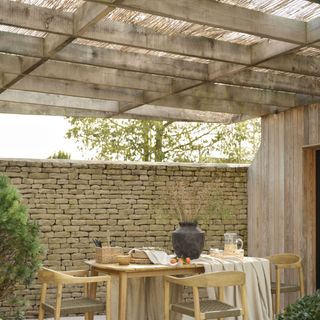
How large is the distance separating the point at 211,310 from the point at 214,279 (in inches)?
9.7

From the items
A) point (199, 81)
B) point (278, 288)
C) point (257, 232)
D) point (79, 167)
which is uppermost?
point (199, 81)

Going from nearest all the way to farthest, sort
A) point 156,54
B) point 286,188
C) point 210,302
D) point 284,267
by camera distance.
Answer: point 210,302, point 156,54, point 284,267, point 286,188

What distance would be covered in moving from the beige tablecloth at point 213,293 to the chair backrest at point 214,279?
1.65ft

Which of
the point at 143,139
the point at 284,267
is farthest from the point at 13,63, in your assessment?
the point at 143,139

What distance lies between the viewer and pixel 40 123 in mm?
18391

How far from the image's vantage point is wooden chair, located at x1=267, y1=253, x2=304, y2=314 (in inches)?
262

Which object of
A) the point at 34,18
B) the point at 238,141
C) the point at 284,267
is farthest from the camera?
→ the point at 238,141

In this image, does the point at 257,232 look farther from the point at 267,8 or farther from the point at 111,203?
the point at 267,8

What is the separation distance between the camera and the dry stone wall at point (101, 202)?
7.77 metres

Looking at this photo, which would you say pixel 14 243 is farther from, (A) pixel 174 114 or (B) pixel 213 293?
(A) pixel 174 114

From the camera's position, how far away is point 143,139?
1597 cm

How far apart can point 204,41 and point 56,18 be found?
1.29 m

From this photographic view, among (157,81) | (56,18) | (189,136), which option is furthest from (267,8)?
(189,136)

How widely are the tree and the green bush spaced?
10.6 meters
